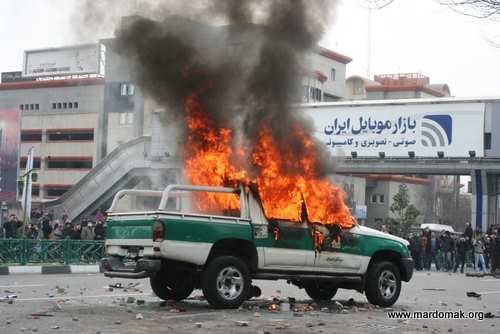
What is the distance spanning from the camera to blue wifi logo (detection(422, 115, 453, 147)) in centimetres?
3588

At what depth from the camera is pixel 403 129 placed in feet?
122

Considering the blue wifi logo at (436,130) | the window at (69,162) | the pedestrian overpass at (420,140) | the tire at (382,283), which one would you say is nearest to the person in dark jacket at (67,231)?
the pedestrian overpass at (420,140)

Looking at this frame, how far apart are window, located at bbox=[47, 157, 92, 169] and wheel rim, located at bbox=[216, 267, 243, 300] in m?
57.5

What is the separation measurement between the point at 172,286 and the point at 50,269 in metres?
9.93

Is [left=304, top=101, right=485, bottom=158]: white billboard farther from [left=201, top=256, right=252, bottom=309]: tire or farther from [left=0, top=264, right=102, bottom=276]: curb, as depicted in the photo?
[left=201, top=256, right=252, bottom=309]: tire

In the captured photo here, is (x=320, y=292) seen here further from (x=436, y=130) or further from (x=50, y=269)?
(x=436, y=130)

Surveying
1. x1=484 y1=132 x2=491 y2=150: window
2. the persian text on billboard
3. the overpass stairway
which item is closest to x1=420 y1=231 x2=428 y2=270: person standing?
x1=484 y1=132 x2=491 y2=150: window

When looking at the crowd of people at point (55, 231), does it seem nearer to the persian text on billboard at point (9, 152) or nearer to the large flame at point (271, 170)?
the persian text on billboard at point (9, 152)

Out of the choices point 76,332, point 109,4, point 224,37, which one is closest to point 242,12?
point 224,37

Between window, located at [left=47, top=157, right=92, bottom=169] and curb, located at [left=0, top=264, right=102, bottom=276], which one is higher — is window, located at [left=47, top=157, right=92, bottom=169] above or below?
above

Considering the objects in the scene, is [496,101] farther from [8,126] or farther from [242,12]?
[242,12]

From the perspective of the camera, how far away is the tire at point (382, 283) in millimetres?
12961

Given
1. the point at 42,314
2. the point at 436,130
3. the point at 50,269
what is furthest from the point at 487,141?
the point at 42,314

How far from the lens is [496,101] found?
114ft
